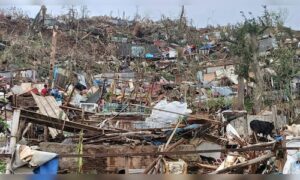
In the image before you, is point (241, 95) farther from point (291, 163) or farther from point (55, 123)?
point (291, 163)

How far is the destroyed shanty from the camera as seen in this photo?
15.3ft

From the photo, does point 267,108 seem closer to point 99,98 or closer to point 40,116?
point 99,98

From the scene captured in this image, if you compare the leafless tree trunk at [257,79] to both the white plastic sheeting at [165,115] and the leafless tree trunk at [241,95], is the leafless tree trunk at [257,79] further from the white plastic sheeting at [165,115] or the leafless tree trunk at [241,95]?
the white plastic sheeting at [165,115]

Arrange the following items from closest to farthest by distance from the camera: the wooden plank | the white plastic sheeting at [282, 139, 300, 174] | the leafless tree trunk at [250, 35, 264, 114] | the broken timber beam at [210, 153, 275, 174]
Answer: the white plastic sheeting at [282, 139, 300, 174] → the broken timber beam at [210, 153, 275, 174] → the wooden plank → the leafless tree trunk at [250, 35, 264, 114]

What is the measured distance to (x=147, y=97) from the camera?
9.07 meters

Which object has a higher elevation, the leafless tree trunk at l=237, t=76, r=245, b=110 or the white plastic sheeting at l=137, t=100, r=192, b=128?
the leafless tree trunk at l=237, t=76, r=245, b=110

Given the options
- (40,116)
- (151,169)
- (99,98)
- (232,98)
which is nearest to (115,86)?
(99,98)

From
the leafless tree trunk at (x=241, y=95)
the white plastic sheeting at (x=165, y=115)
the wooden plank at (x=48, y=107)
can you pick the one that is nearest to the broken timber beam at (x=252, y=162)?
the white plastic sheeting at (x=165, y=115)

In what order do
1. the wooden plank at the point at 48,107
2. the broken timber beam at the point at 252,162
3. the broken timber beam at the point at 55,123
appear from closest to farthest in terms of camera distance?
the broken timber beam at the point at 252,162
the broken timber beam at the point at 55,123
the wooden plank at the point at 48,107

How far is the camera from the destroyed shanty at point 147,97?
4.68m

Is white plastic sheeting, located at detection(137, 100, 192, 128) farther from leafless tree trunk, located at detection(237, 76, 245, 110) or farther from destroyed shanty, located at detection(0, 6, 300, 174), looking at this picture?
leafless tree trunk, located at detection(237, 76, 245, 110)

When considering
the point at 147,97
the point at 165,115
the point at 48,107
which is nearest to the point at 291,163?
the point at 165,115

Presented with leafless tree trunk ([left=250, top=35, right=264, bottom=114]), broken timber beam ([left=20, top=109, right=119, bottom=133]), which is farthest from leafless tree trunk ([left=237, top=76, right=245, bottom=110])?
broken timber beam ([left=20, top=109, right=119, bottom=133])

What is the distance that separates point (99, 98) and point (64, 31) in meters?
4.92
